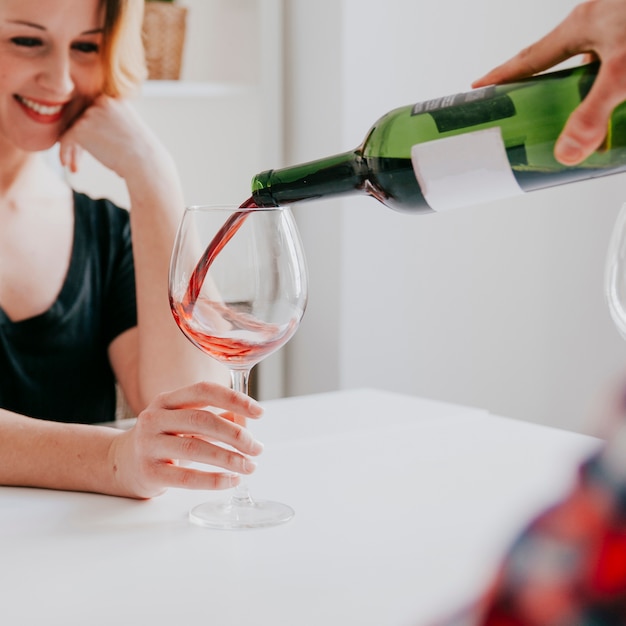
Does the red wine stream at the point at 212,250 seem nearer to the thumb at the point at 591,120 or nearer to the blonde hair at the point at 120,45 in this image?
the thumb at the point at 591,120

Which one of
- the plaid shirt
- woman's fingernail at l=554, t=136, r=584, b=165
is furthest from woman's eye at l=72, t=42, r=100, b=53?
the plaid shirt

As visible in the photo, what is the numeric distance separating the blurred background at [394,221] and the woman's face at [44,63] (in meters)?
0.69

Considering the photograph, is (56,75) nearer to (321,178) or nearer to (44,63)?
(44,63)

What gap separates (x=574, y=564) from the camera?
8 centimetres

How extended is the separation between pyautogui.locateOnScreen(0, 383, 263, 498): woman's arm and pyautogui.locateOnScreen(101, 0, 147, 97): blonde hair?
807 millimetres

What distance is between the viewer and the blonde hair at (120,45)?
142cm

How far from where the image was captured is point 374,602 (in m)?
0.49

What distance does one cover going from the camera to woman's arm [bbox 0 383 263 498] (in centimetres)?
66

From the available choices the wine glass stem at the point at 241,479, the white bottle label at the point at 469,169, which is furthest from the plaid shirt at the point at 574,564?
the wine glass stem at the point at 241,479

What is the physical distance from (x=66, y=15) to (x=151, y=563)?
104 centimetres

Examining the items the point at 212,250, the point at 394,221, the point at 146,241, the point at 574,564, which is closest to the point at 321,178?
the point at 212,250

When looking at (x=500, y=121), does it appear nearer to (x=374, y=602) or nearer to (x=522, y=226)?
(x=374, y=602)

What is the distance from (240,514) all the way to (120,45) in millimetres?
1003

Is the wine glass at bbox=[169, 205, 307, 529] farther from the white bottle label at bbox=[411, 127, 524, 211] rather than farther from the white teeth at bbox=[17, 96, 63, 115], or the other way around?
the white teeth at bbox=[17, 96, 63, 115]
